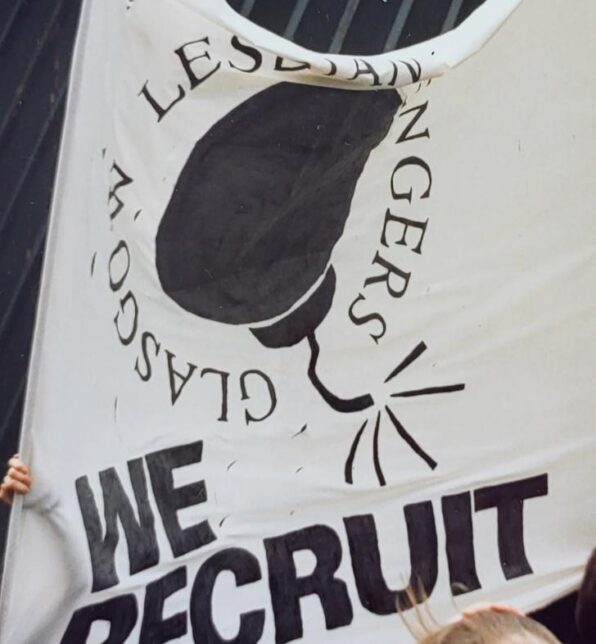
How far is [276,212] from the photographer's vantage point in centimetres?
288

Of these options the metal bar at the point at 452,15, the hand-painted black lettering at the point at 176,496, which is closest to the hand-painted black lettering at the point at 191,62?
the hand-painted black lettering at the point at 176,496

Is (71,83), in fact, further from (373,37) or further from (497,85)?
(373,37)

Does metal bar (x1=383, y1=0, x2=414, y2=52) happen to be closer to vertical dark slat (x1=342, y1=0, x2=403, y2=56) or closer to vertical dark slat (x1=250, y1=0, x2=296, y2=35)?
vertical dark slat (x1=342, y1=0, x2=403, y2=56)

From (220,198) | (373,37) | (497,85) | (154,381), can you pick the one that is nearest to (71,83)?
(220,198)

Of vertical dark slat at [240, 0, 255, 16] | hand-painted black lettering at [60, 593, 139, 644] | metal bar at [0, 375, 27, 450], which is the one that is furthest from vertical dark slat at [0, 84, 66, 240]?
hand-painted black lettering at [60, 593, 139, 644]

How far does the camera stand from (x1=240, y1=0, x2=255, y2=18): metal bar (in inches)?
145

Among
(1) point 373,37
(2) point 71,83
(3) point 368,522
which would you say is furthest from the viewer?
(1) point 373,37

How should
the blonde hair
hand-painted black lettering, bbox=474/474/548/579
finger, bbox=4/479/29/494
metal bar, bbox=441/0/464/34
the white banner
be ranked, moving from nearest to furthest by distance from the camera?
the blonde hair
finger, bbox=4/479/29/494
the white banner
hand-painted black lettering, bbox=474/474/548/579
metal bar, bbox=441/0/464/34

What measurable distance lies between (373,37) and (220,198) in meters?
1.17

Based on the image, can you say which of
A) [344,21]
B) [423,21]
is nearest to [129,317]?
[344,21]

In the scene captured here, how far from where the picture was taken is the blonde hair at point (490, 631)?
1678 mm

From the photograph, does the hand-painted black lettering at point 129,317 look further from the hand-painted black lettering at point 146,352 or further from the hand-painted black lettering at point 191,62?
the hand-painted black lettering at point 191,62

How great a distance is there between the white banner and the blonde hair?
92cm

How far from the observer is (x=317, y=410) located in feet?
9.29
